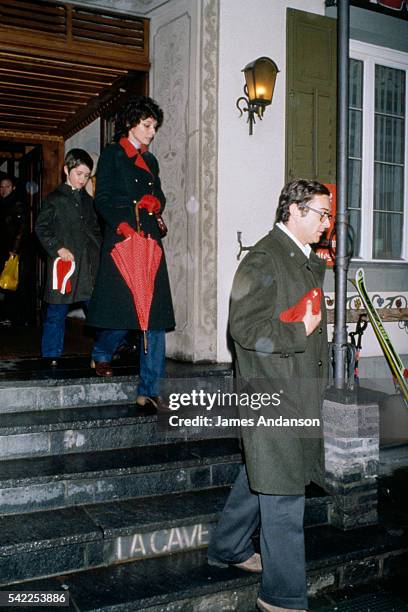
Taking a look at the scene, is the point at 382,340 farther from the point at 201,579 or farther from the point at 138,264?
the point at 201,579

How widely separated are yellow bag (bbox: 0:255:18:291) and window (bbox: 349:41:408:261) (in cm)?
417

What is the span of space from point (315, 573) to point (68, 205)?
12.0 ft

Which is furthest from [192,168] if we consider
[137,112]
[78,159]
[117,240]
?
[117,240]

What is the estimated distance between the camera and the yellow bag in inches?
289

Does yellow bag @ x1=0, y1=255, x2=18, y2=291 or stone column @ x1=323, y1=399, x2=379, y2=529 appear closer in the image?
stone column @ x1=323, y1=399, x2=379, y2=529

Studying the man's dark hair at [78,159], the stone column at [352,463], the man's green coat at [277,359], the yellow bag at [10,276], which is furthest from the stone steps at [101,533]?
the yellow bag at [10,276]

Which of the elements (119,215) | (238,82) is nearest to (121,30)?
(238,82)

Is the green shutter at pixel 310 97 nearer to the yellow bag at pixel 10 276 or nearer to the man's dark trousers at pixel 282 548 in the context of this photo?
the yellow bag at pixel 10 276

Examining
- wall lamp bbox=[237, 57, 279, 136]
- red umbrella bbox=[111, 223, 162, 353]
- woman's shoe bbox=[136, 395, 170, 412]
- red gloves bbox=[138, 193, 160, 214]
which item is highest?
wall lamp bbox=[237, 57, 279, 136]

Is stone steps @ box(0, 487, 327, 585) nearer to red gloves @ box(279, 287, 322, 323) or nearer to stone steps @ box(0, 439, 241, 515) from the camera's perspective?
stone steps @ box(0, 439, 241, 515)

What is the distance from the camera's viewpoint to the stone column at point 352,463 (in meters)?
4.28

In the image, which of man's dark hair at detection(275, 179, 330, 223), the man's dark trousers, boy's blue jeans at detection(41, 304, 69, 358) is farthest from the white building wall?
the man's dark trousers

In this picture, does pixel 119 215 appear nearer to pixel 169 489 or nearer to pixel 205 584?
pixel 169 489

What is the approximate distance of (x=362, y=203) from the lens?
7.41 m
